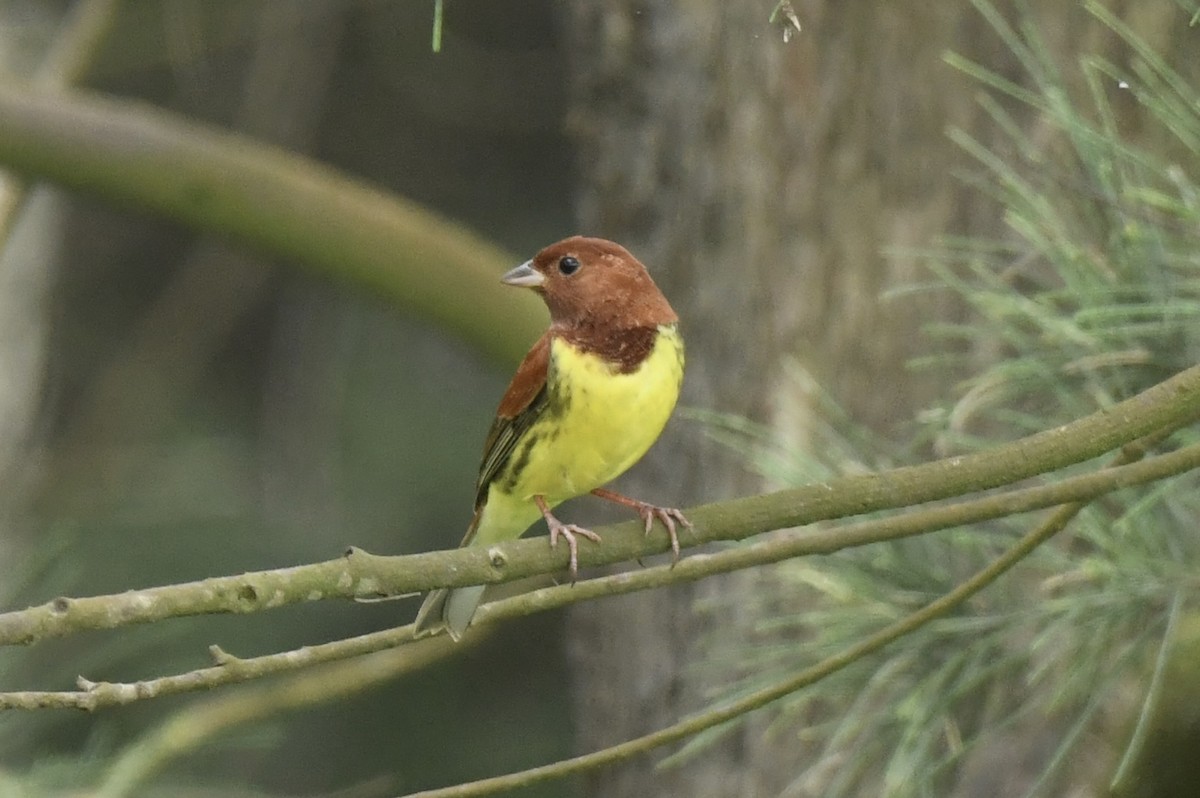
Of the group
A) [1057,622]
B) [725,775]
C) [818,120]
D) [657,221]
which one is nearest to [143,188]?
[657,221]

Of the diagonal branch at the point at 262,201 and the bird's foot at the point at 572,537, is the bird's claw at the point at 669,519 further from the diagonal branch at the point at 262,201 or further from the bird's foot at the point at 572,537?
the diagonal branch at the point at 262,201

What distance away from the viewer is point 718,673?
374cm

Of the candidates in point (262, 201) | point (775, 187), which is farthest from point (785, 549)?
point (262, 201)

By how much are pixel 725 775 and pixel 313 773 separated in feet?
8.50

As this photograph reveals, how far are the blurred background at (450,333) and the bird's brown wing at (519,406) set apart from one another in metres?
0.48

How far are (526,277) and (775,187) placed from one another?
132 centimetres

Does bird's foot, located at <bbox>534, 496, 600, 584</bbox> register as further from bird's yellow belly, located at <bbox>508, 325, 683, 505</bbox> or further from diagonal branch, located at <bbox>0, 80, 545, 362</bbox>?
diagonal branch, located at <bbox>0, 80, 545, 362</bbox>

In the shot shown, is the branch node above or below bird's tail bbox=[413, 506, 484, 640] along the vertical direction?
above

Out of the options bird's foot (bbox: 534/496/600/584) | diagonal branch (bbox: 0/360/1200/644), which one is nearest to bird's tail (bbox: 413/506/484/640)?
bird's foot (bbox: 534/496/600/584)

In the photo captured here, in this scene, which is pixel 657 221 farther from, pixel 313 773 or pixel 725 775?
pixel 313 773

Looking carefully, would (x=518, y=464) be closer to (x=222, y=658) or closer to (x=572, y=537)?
(x=572, y=537)

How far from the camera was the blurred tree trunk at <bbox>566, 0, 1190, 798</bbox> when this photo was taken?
3.66 metres

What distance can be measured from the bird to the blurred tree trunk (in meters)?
1.24

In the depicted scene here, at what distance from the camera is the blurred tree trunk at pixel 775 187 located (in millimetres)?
3656
